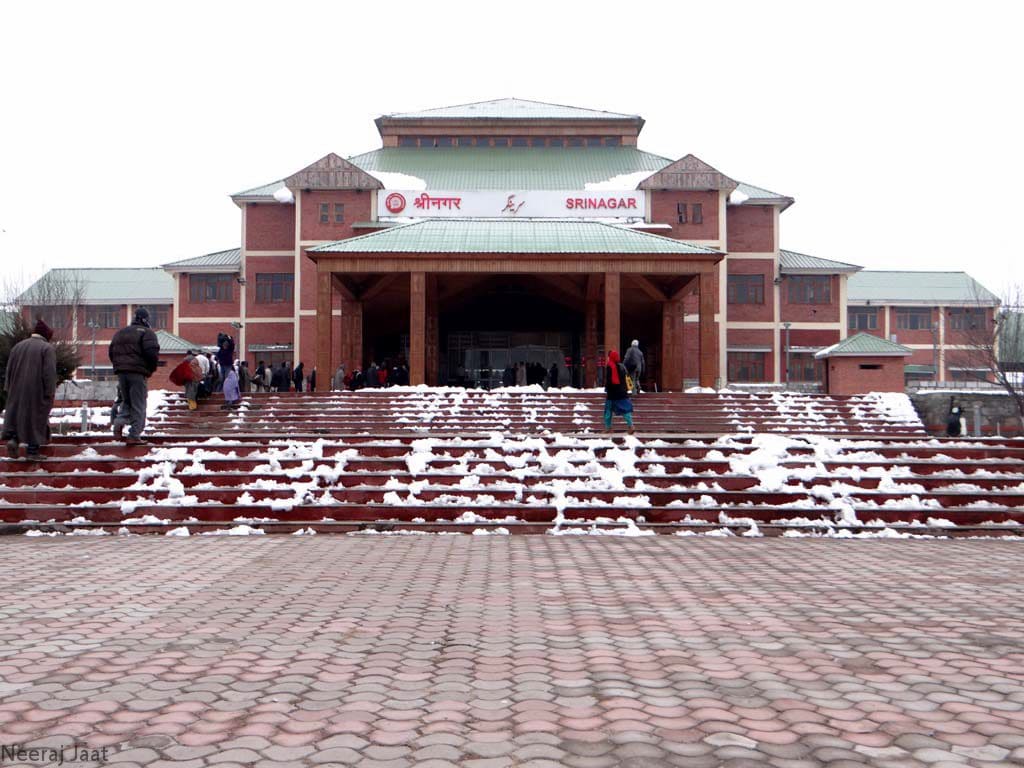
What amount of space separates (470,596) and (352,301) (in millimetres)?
30585

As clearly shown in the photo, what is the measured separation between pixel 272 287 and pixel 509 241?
18.0 meters

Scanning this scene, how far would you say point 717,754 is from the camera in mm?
3439

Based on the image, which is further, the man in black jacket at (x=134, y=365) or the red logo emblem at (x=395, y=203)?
the red logo emblem at (x=395, y=203)

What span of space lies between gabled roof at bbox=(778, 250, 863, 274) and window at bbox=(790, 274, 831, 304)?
35cm

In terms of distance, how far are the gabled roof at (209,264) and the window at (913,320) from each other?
41.5 meters

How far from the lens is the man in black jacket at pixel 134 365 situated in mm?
12281

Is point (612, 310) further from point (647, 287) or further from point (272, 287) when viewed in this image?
point (272, 287)

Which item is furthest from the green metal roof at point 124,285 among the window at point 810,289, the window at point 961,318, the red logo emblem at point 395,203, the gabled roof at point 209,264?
the window at point 961,318

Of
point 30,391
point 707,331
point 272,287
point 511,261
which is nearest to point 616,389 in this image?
point 30,391

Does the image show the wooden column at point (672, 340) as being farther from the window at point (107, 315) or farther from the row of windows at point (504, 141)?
the window at point (107, 315)

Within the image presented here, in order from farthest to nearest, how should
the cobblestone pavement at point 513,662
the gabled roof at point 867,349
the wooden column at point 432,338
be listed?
the wooden column at point 432,338
the gabled roof at point 867,349
the cobblestone pavement at point 513,662

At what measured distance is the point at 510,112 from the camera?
164ft

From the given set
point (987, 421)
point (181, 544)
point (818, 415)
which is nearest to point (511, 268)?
point (818, 415)

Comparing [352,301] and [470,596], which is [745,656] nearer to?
[470,596]
